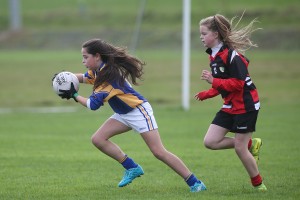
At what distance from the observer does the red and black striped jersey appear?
826 centimetres

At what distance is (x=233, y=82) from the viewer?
8242 mm

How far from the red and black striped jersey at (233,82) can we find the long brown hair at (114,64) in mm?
895

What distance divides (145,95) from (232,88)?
20.1 metres

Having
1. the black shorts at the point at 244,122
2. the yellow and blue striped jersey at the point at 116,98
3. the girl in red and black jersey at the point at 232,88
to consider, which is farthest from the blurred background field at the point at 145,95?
the yellow and blue striped jersey at the point at 116,98

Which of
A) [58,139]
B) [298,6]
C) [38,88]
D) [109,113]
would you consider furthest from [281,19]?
[58,139]

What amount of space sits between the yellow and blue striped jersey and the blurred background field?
103 cm

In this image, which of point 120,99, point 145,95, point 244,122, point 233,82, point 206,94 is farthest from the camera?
point 145,95

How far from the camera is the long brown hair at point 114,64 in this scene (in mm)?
8422

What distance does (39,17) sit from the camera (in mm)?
48188

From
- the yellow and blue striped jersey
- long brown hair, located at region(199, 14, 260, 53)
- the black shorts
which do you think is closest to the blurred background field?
the black shorts

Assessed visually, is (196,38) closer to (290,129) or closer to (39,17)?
(39,17)

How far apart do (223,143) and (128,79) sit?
138 centimetres

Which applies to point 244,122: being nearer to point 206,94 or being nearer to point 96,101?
point 206,94

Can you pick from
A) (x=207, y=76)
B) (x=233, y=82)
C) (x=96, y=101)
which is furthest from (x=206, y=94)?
(x=96, y=101)
